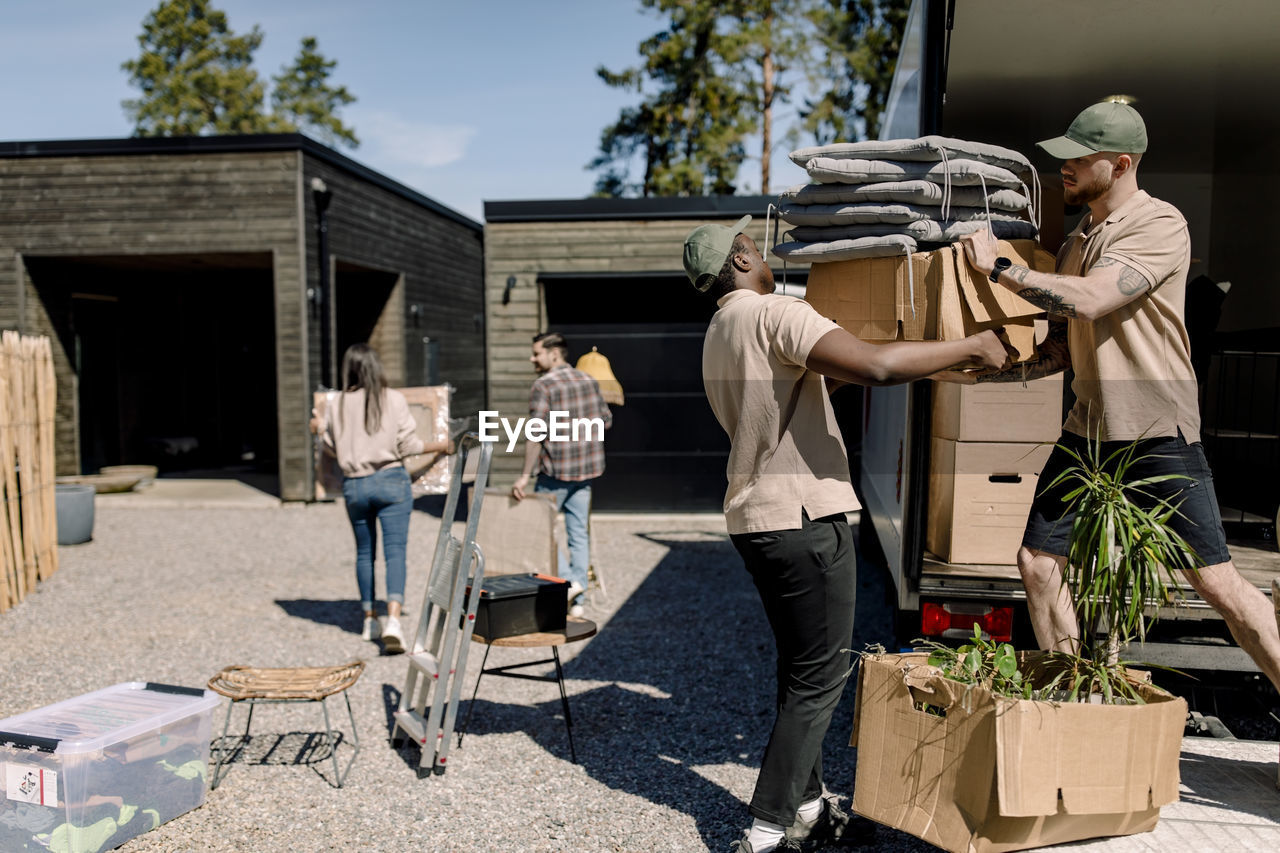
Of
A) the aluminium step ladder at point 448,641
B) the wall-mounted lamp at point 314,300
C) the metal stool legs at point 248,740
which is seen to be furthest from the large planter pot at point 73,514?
the aluminium step ladder at point 448,641

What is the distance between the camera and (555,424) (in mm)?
5871

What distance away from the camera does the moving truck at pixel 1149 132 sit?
3459 millimetres

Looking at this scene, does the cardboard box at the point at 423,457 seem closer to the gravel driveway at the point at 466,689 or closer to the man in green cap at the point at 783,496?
the gravel driveway at the point at 466,689

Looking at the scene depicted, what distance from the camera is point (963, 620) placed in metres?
3.47

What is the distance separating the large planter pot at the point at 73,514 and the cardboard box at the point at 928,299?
8.39 metres

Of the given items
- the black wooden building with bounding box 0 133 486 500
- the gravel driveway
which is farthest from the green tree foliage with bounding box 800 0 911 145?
the gravel driveway

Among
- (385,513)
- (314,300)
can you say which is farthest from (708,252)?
(314,300)

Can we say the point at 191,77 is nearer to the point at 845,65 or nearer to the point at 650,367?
the point at 845,65

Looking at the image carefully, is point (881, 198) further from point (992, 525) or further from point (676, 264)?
point (676, 264)

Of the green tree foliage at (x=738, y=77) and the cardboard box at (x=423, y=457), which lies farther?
the green tree foliage at (x=738, y=77)

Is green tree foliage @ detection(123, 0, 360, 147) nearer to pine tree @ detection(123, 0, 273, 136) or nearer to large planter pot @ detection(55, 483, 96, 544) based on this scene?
pine tree @ detection(123, 0, 273, 136)

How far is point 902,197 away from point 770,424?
74 centimetres

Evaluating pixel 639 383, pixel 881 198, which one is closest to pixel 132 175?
pixel 639 383

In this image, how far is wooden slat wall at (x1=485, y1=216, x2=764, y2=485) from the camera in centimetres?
1044
